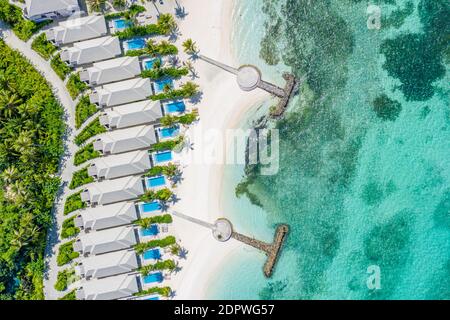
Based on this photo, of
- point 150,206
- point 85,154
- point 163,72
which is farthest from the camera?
point 150,206

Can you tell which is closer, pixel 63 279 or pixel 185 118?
pixel 185 118

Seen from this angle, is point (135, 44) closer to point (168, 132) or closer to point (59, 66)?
point (59, 66)

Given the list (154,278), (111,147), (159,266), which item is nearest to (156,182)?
(111,147)

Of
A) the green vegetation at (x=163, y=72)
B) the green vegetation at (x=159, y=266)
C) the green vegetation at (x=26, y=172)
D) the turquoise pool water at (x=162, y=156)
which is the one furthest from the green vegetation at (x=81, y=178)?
the green vegetation at (x=163, y=72)

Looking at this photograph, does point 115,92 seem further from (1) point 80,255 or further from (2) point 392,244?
(2) point 392,244

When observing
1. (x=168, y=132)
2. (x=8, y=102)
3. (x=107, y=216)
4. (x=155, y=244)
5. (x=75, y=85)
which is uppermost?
(x=75, y=85)

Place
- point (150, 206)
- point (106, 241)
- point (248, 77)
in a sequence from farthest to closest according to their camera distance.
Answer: point (150, 206)
point (248, 77)
point (106, 241)

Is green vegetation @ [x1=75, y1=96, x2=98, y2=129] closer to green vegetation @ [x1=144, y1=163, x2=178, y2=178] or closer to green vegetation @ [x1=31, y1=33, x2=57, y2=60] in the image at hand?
green vegetation @ [x1=31, y1=33, x2=57, y2=60]

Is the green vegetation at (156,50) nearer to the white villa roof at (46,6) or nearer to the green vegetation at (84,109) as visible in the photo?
the green vegetation at (84,109)
